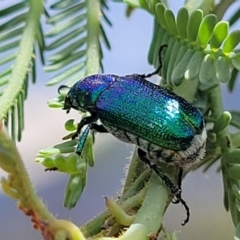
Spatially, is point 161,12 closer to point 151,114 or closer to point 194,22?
point 194,22

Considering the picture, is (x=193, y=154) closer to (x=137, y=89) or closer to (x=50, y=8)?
(x=137, y=89)

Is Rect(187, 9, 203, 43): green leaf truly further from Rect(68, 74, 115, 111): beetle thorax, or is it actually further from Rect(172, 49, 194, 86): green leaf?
Rect(68, 74, 115, 111): beetle thorax

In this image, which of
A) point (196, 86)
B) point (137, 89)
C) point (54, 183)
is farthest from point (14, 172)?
point (54, 183)

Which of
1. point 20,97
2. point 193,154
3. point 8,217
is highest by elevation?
point 20,97

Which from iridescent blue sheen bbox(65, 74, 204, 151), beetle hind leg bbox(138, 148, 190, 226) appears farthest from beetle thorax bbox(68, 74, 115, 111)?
beetle hind leg bbox(138, 148, 190, 226)

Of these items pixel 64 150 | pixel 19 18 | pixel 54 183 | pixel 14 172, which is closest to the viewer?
pixel 14 172

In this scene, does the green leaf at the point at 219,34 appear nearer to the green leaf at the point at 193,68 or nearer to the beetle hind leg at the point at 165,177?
the green leaf at the point at 193,68

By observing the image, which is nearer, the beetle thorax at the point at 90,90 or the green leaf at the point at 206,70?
the green leaf at the point at 206,70

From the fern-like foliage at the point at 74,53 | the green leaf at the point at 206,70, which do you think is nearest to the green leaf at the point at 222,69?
the green leaf at the point at 206,70
